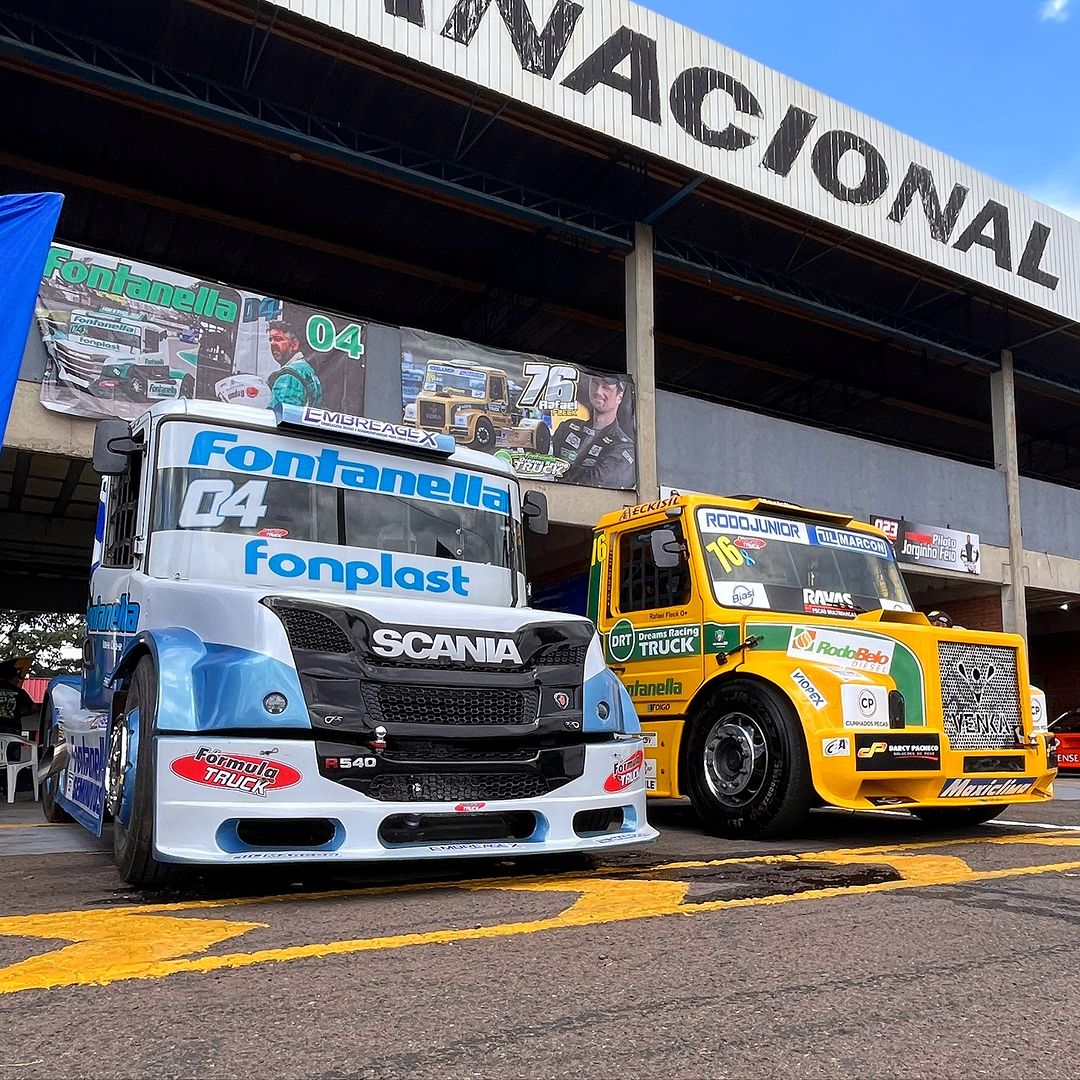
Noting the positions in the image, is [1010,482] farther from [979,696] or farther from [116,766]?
[116,766]

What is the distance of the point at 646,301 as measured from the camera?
15.5 meters

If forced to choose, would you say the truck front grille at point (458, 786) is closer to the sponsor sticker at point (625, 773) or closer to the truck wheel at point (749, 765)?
the sponsor sticker at point (625, 773)

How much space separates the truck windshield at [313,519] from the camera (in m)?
5.61

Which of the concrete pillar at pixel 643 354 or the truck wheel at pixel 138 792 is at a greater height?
the concrete pillar at pixel 643 354

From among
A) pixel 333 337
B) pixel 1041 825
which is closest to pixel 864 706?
pixel 1041 825

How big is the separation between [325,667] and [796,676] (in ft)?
10.9

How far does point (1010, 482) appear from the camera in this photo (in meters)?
19.6

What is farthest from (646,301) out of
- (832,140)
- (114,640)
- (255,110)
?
(114,640)

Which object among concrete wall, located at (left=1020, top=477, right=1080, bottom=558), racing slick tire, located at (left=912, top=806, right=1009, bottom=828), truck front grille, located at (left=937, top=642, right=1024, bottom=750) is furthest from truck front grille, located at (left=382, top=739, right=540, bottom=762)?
concrete wall, located at (left=1020, top=477, right=1080, bottom=558)

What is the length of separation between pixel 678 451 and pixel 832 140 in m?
A: 5.35

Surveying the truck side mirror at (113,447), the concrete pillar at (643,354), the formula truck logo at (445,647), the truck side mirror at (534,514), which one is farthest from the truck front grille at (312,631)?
the concrete pillar at (643,354)

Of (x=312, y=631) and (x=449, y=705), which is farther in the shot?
(x=449, y=705)

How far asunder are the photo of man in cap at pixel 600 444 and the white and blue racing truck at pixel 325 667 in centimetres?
740

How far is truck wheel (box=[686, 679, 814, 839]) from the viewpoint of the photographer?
21.6ft
